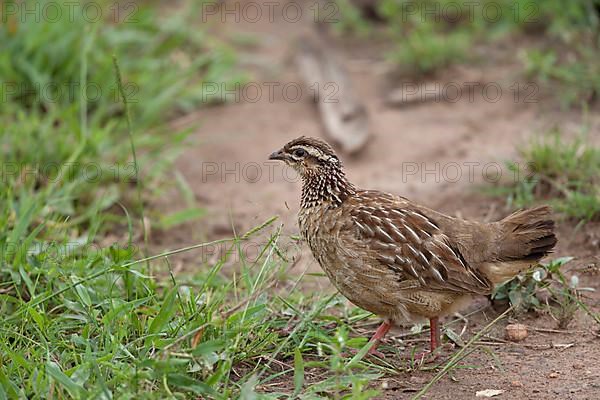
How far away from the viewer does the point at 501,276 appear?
5582 millimetres

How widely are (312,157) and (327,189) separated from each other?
23 cm

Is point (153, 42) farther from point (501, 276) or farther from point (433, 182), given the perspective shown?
point (501, 276)

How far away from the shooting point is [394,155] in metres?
8.78

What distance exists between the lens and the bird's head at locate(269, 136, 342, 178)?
5.86 metres

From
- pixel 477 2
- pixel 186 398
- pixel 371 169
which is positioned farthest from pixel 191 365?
pixel 477 2

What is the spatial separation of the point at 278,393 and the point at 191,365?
0.47m

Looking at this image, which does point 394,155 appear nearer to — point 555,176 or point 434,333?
point 555,176

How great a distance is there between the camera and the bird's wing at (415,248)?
541cm

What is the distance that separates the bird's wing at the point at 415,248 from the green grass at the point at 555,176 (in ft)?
5.76

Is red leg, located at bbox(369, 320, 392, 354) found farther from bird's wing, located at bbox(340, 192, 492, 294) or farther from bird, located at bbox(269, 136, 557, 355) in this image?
bird's wing, located at bbox(340, 192, 492, 294)

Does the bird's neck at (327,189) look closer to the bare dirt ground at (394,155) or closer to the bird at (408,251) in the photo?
the bird at (408,251)

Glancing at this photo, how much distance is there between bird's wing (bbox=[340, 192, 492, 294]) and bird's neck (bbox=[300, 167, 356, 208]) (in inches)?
6.8

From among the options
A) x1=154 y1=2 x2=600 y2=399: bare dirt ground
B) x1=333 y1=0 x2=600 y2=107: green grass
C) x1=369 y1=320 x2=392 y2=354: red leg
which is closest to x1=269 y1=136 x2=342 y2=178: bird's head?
x1=154 y1=2 x2=600 y2=399: bare dirt ground
